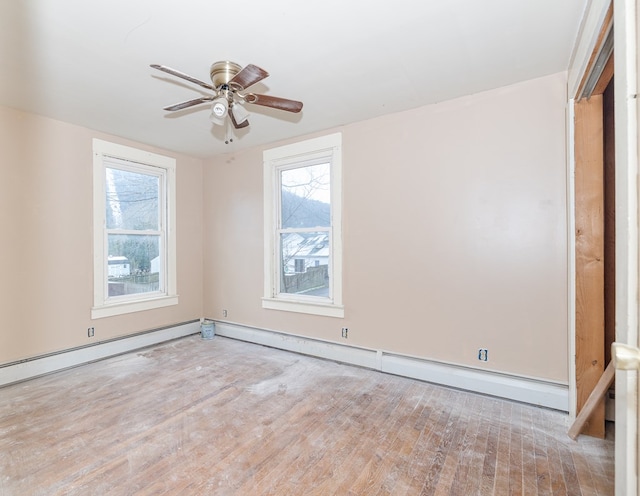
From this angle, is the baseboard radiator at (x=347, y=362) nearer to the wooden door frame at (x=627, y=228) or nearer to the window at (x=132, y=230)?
the window at (x=132, y=230)

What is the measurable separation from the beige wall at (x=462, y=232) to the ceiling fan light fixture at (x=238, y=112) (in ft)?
4.65

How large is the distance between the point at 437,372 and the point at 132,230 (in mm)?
3966

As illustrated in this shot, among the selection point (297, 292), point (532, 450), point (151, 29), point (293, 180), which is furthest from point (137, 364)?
point (532, 450)

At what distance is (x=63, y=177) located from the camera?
3477 mm

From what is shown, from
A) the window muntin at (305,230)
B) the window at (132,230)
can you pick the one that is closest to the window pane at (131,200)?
the window at (132,230)

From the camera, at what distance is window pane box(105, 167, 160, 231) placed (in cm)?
395

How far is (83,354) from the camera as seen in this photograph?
360 centimetres

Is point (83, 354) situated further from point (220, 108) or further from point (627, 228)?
point (627, 228)

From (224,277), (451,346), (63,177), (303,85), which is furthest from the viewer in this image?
(224,277)

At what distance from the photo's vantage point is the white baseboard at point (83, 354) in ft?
10.2

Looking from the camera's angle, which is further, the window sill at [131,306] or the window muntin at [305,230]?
the window muntin at [305,230]

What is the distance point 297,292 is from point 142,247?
7.11 feet

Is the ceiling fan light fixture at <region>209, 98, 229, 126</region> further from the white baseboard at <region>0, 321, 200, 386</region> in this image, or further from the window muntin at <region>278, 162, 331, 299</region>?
the white baseboard at <region>0, 321, 200, 386</region>

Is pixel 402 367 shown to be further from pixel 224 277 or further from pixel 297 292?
pixel 224 277
